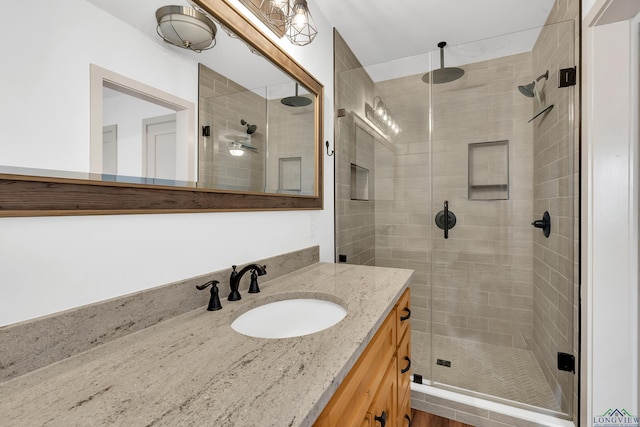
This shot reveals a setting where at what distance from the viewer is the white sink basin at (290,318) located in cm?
99

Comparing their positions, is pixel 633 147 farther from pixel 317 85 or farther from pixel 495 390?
pixel 317 85

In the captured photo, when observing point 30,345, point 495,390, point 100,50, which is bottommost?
point 495,390

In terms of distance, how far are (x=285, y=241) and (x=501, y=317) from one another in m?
1.80

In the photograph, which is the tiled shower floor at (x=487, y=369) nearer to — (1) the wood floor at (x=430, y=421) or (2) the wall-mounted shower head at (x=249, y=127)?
(1) the wood floor at (x=430, y=421)

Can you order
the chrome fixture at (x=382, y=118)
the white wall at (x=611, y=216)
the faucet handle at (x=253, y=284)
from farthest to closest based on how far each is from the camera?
the chrome fixture at (x=382, y=118) → the white wall at (x=611, y=216) → the faucet handle at (x=253, y=284)

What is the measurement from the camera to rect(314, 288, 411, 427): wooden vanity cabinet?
0.64 metres

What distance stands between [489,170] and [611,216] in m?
0.91

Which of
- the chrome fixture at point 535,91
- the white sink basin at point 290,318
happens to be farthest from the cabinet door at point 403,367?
the chrome fixture at point 535,91

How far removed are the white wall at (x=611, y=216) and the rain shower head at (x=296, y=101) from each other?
4.58 ft

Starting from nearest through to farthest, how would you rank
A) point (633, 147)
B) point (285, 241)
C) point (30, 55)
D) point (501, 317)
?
1. point (30, 55)
2. point (633, 147)
3. point (285, 241)
4. point (501, 317)

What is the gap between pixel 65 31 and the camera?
0.63m

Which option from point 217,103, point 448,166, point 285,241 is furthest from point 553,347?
point 217,103

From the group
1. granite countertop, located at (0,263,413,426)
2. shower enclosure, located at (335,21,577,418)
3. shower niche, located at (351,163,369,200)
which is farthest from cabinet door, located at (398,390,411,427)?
shower niche, located at (351,163,369,200)

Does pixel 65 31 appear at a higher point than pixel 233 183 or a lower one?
higher
